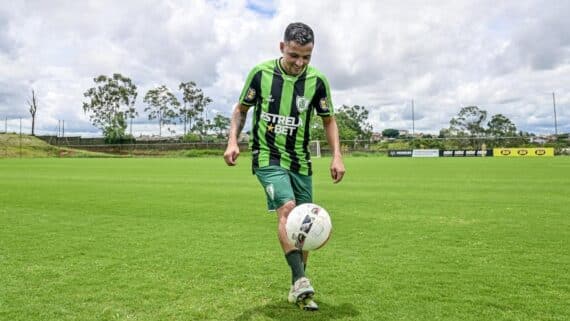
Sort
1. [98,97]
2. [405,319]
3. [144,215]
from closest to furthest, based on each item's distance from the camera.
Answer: [405,319]
[144,215]
[98,97]

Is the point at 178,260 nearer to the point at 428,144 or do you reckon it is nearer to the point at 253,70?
the point at 253,70

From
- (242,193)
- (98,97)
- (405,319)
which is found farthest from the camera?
(98,97)

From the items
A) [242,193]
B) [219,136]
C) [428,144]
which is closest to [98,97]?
[219,136]

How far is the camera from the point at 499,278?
5.29 metres

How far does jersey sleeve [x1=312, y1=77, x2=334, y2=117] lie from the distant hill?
68.8m

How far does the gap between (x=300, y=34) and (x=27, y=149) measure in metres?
75.3

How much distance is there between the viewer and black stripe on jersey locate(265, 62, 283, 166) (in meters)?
4.65

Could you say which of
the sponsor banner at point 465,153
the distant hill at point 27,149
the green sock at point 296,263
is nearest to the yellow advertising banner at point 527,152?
the sponsor banner at point 465,153

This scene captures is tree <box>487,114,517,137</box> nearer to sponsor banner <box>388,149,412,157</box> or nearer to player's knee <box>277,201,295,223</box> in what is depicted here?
sponsor banner <box>388,149,412,157</box>

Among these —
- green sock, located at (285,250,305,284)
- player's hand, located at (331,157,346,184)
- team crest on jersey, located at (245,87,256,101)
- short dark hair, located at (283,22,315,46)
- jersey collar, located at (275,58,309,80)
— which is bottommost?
green sock, located at (285,250,305,284)

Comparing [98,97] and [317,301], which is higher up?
[98,97]

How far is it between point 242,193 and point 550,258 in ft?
33.9

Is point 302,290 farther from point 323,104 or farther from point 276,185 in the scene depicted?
point 323,104

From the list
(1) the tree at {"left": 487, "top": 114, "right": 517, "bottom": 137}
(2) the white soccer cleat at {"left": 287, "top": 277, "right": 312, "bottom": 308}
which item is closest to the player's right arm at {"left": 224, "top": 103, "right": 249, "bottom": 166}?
(2) the white soccer cleat at {"left": 287, "top": 277, "right": 312, "bottom": 308}
